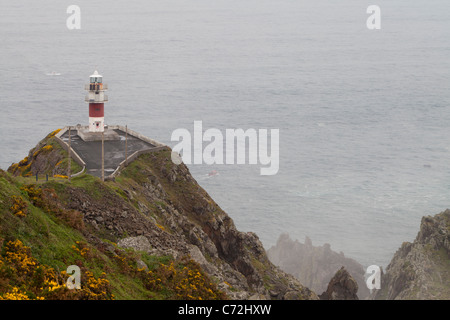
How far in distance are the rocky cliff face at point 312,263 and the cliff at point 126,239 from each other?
1741 inches

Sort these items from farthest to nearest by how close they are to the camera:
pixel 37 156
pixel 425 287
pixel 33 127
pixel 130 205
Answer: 1. pixel 33 127
2. pixel 425 287
3. pixel 37 156
4. pixel 130 205

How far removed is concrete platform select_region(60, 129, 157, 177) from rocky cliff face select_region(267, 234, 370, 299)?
1897 inches

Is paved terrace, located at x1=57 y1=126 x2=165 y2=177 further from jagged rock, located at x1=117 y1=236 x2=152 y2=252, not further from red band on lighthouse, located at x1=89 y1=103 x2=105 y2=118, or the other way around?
jagged rock, located at x1=117 y1=236 x2=152 y2=252

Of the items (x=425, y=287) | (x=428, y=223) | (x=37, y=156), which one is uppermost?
(x=37, y=156)

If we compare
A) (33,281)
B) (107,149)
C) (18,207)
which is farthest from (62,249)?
(107,149)

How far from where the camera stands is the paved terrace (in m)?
61.0

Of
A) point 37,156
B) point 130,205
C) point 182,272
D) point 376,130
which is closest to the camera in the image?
point 182,272

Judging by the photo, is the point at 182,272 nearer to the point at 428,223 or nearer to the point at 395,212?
the point at 428,223

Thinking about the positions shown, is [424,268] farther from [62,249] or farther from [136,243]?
[62,249]

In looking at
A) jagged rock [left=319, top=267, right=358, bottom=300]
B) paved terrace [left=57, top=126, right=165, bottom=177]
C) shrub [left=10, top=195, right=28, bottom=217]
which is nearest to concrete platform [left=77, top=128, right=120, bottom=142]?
paved terrace [left=57, top=126, right=165, bottom=177]

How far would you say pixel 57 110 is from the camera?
179875mm
